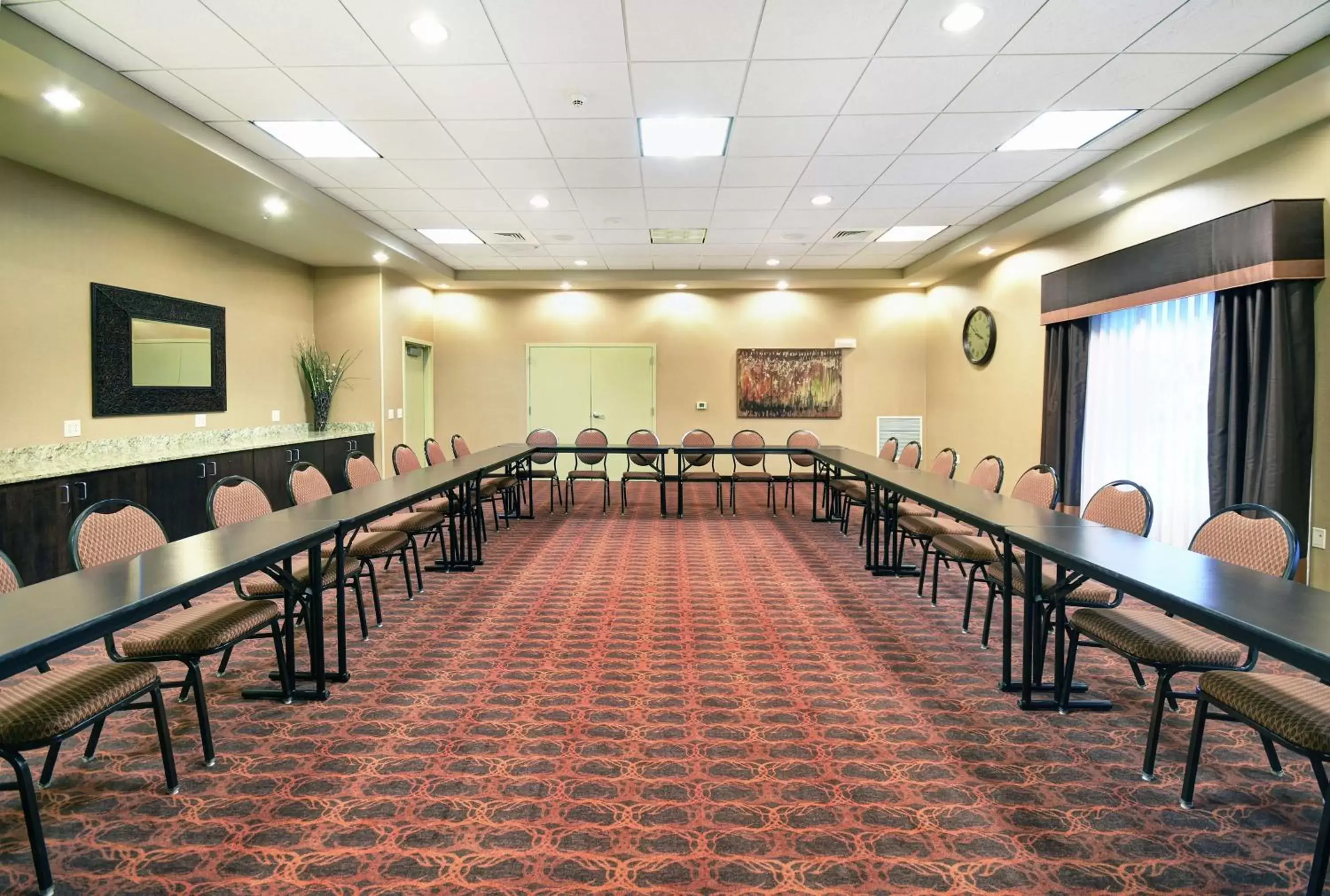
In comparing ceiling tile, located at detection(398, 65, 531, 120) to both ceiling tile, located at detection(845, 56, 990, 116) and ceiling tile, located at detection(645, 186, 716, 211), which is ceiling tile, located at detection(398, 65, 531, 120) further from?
ceiling tile, located at detection(845, 56, 990, 116)

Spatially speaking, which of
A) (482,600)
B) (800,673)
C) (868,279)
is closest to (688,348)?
(868,279)

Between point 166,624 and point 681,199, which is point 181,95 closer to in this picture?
point 166,624

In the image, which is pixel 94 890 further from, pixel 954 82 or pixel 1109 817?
pixel 954 82

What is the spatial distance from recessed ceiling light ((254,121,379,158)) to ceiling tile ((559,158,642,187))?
1443 millimetres

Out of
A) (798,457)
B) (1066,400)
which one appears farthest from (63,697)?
(1066,400)

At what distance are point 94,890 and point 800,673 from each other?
2600 millimetres

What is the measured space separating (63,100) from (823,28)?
3.99 meters

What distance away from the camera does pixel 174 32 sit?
3.27 meters

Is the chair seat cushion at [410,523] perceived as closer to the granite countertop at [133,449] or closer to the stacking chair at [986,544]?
the granite countertop at [133,449]

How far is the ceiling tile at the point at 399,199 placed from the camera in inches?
232

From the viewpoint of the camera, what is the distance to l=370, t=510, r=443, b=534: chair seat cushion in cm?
461

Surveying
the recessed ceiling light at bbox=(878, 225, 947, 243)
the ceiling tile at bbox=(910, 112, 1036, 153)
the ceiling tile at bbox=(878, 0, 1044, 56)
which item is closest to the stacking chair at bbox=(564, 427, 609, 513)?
the recessed ceiling light at bbox=(878, 225, 947, 243)

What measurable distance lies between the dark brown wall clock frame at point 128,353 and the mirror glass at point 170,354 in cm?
4

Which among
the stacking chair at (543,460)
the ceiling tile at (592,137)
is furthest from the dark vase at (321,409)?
the ceiling tile at (592,137)
